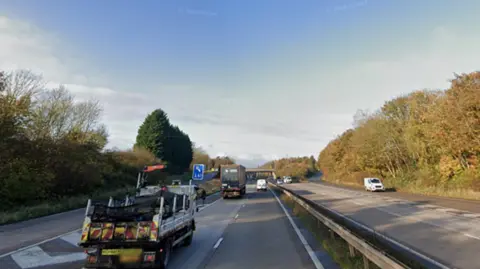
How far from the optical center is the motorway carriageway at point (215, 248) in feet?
27.2

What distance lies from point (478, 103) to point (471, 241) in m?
22.1

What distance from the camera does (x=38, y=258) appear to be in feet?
29.5

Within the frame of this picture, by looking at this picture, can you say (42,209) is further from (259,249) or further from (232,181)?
(232,181)

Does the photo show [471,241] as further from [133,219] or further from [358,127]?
[358,127]

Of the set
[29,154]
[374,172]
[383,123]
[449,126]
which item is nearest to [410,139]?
[383,123]

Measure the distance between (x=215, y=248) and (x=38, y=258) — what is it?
4.77 metres

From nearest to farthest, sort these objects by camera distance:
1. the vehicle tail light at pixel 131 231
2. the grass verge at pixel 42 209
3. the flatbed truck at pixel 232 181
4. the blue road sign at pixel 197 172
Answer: the vehicle tail light at pixel 131 231 → the grass verge at pixel 42 209 → the blue road sign at pixel 197 172 → the flatbed truck at pixel 232 181

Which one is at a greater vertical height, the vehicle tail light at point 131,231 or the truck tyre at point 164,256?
the vehicle tail light at point 131,231

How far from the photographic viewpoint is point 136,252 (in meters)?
7.45

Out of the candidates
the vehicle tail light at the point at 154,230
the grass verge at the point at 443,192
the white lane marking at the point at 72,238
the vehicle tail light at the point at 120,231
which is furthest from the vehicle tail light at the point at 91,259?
the grass verge at the point at 443,192

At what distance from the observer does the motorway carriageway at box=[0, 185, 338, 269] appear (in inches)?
327

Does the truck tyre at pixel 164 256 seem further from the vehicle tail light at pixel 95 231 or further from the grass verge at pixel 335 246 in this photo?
the grass verge at pixel 335 246

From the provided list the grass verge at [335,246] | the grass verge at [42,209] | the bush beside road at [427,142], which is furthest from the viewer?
the bush beside road at [427,142]

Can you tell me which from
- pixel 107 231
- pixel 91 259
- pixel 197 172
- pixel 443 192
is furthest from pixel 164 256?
pixel 443 192
